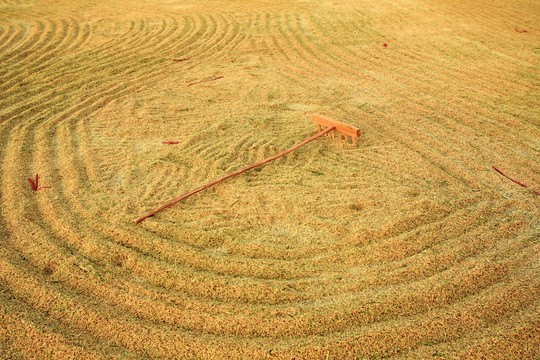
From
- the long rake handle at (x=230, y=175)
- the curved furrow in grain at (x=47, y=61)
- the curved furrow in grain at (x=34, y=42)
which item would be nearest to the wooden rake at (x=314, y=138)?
the long rake handle at (x=230, y=175)

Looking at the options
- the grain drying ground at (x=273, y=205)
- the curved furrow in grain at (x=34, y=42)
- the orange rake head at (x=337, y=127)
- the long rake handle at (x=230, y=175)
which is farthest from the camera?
the curved furrow in grain at (x=34, y=42)

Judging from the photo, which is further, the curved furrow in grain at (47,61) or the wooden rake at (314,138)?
the curved furrow in grain at (47,61)

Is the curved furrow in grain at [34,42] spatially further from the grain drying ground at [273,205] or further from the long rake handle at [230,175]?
the long rake handle at [230,175]

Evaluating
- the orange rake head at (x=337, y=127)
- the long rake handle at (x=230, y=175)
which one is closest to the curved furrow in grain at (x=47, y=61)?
the long rake handle at (x=230, y=175)

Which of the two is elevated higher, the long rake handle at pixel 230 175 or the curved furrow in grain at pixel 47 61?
the curved furrow in grain at pixel 47 61

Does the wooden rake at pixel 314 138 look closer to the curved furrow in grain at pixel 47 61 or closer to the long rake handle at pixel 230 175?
the long rake handle at pixel 230 175

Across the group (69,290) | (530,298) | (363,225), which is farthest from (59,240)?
(530,298)

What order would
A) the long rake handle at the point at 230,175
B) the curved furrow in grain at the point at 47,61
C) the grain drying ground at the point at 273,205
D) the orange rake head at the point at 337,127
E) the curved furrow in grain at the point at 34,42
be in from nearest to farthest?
the grain drying ground at the point at 273,205 < the long rake handle at the point at 230,175 < the orange rake head at the point at 337,127 < the curved furrow in grain at the point at 47,61 < the curved furrow in grain at the point at 34,42

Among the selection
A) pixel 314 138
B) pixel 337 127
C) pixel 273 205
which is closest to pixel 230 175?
pixel 273 205

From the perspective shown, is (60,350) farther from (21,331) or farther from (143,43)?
(143,43)
